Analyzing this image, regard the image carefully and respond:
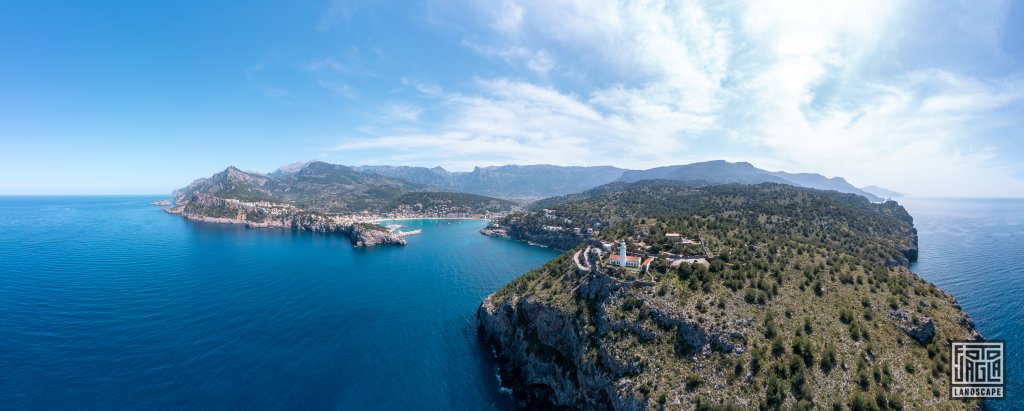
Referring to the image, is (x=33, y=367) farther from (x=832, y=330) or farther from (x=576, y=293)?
(x=832, y=330)

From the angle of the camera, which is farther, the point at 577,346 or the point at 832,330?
the point at 577,346

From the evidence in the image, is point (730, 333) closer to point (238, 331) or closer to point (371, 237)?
point (238, 331)

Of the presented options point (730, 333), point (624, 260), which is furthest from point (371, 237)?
point (730, 333)

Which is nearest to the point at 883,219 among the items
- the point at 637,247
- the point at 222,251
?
the point at 637,247

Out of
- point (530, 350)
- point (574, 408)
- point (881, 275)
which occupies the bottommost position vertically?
point (574, 408)

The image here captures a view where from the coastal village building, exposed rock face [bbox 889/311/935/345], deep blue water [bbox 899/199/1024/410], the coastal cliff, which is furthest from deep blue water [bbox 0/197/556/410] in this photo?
deep blue water [bbox 899/199/1024/410]
